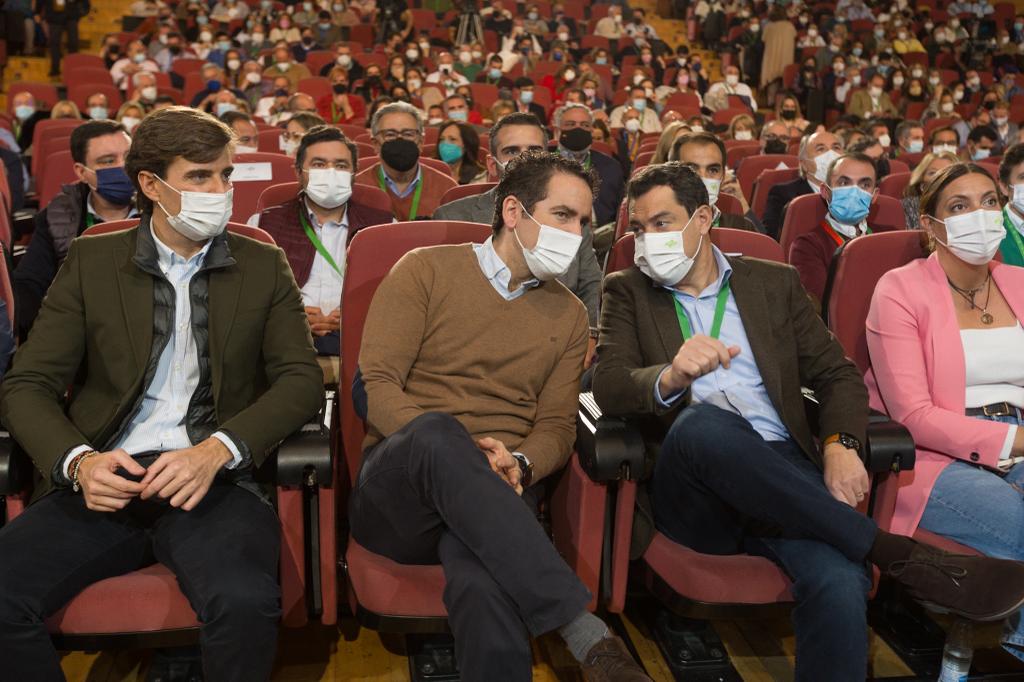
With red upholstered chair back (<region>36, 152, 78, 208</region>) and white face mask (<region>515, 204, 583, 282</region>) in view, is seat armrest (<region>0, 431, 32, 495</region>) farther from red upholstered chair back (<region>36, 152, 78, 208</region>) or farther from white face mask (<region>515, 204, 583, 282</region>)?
red upholstered chair back (<region>36, 152, 78, 208</region>)

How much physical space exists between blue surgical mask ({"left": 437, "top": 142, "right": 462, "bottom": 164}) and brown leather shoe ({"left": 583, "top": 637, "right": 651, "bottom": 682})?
3678 millimetres

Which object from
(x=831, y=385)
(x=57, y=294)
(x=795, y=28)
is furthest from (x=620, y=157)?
(x=795, y=28)

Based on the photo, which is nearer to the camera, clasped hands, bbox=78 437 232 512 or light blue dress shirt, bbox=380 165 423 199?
clasped hands, bbox=78 437 232 512

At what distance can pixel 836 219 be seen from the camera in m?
3.32

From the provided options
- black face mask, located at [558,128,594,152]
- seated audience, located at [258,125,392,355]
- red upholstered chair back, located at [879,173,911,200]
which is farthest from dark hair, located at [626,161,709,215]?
red upholstered chair back, located at [879,173,911,200]

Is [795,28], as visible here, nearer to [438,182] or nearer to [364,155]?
[364,155]

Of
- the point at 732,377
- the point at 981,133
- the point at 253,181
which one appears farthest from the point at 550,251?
the point at 981,133

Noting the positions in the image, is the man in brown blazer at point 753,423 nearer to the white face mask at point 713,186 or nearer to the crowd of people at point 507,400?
the crowd of people at point 507,400

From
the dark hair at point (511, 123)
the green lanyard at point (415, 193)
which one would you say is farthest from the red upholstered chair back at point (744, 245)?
the green lanyard at point (415, 193)

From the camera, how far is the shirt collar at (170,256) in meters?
1.83

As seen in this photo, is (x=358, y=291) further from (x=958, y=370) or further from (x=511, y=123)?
(x=511, y=123)

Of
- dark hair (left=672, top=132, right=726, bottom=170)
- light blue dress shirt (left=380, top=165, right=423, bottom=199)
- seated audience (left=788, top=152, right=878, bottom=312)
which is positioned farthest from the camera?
light blue dress shirt (left=380, top=165, right=423, bottom=199)

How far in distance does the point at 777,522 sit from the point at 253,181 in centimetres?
261

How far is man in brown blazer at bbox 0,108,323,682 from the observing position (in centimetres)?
151
